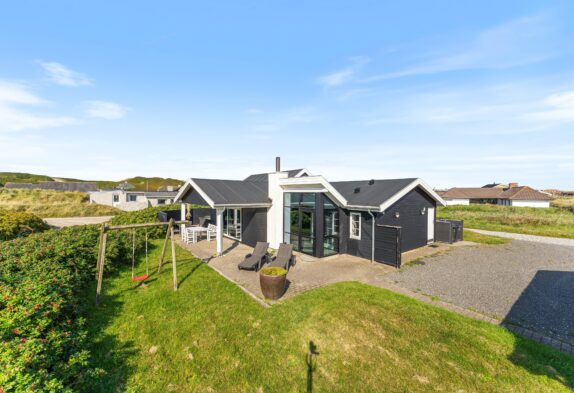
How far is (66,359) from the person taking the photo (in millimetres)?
4535

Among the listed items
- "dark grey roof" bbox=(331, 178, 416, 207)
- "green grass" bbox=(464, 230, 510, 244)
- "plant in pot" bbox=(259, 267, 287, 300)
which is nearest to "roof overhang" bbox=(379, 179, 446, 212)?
"dark grey roof" bbox=(331, 178, 416, 207)

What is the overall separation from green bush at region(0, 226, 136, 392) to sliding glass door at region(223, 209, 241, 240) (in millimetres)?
7272

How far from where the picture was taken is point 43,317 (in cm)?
511

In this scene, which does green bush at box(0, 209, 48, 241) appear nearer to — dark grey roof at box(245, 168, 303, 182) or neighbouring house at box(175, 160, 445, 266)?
neighbouring house at box(175, 160, 445, 266)

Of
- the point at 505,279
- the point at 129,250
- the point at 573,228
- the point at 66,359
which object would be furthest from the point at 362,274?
the point at 573,228

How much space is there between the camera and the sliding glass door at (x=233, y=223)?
16.2 m

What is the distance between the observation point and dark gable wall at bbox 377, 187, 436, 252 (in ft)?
43.1

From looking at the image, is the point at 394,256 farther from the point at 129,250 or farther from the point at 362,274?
the point at 129,250

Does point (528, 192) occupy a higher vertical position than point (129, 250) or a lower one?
higher

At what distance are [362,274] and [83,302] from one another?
915 cm

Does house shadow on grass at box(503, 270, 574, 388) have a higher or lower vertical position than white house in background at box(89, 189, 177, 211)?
lower

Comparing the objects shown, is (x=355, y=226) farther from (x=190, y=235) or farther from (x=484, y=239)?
(x=484, y=239)

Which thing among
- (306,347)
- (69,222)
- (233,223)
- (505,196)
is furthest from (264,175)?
(505,196)

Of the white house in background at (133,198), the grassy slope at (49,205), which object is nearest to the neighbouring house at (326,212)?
the white house in background at (133,198)
